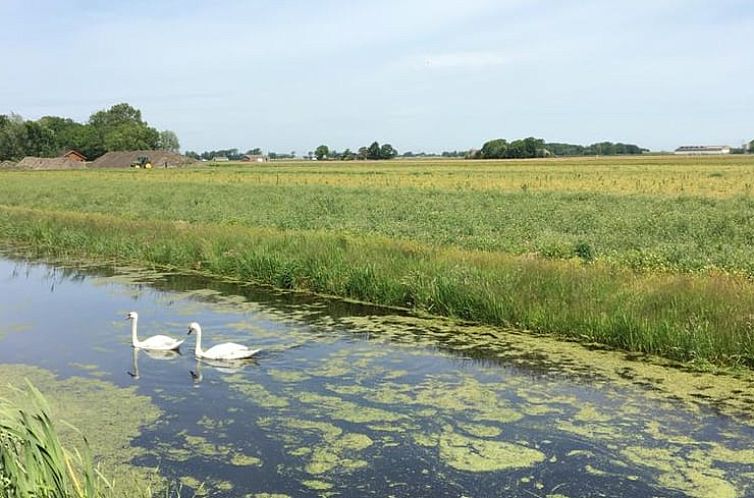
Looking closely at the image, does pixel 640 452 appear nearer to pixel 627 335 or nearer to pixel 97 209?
pixel 627 335

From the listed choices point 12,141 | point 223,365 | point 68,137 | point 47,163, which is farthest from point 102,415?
point 68,137

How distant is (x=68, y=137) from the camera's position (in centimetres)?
11569

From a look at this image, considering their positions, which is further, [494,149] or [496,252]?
[494,149]

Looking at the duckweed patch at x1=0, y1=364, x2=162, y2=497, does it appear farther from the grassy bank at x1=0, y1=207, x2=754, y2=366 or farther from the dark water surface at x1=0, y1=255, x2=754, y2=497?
the grassy bank at x1=0, y1=207, x2=754, y2=366

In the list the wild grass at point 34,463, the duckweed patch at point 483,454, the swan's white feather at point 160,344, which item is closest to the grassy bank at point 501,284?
the duckweed patch at point 483,454

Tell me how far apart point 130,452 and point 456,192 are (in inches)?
1029

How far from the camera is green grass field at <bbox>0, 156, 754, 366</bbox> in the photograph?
9078 mm

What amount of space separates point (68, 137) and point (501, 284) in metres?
119

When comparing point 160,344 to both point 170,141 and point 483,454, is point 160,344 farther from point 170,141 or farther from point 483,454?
point 170,141

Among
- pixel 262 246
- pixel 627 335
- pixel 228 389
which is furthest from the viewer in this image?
pixel 262 246

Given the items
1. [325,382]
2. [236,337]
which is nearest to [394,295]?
[236,337]

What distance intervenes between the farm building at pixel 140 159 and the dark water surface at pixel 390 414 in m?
88.5

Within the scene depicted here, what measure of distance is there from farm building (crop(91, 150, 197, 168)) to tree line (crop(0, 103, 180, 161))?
12.9 meters

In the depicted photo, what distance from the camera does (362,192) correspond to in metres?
32.8
